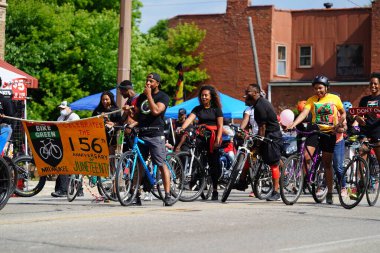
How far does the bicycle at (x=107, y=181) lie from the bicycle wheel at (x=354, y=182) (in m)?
3.36

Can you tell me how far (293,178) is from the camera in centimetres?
1462

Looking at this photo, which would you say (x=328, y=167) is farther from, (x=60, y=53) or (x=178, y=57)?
(x=178, y=57)

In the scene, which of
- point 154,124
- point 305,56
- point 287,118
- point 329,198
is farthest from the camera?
point 305,56

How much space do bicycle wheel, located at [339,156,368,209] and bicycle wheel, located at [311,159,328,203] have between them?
0.57 metres

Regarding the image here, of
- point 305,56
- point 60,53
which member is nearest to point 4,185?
point 60,53

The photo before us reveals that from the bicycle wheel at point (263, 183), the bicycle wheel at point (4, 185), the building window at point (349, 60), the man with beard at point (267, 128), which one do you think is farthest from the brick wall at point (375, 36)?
the bicycle wheel at point (4, 185)

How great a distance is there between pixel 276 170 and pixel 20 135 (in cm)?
550

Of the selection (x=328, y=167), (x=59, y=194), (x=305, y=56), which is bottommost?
(x=59, y=194)

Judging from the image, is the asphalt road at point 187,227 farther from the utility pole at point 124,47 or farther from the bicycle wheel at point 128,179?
the utility pole at point 124,47

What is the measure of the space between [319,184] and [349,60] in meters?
36.7

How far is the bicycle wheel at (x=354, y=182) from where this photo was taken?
13953 mm

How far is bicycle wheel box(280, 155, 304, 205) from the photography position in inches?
571

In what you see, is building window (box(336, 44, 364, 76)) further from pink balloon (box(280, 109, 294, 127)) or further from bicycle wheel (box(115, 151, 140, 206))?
bicycle wheel (box(115, 151, 140, 206))

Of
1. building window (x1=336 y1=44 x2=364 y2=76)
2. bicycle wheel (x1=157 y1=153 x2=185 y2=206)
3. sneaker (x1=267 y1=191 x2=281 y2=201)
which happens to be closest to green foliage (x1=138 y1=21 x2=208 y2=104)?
building window (x1=336 y1=44 x2=364 y2=76)
